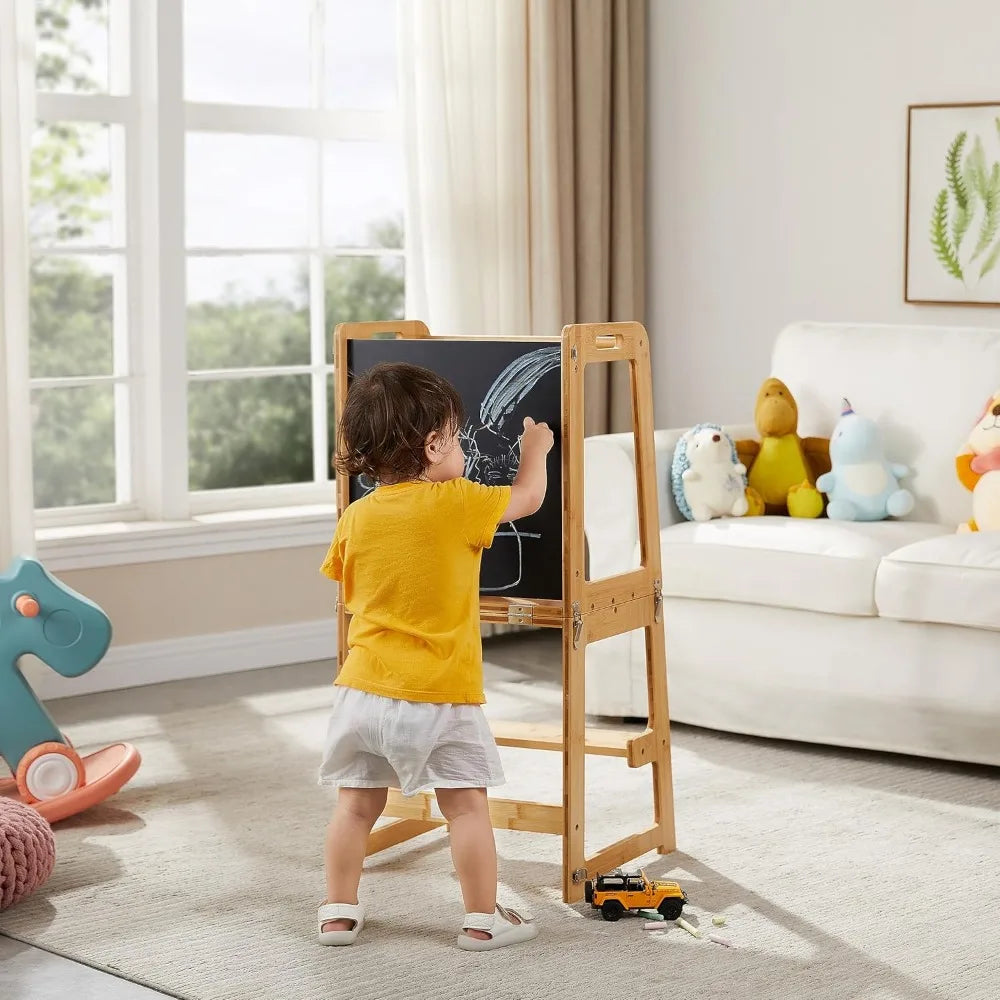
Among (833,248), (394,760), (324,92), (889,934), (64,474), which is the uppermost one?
(324,92)

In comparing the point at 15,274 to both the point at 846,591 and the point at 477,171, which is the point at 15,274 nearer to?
the point at 477,171

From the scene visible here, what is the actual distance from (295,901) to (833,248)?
9.43ft

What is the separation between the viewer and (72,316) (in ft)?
14.1

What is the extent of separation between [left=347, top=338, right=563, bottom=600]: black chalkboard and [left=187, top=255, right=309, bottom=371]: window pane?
1856mm

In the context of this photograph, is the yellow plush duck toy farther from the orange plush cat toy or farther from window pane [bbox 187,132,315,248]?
window pane [bbox 187,132,315,248]

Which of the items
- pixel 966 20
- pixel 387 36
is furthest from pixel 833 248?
pixel 387 36

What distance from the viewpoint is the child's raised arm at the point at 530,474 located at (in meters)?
2.58

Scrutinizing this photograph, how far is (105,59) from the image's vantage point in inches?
Result: 169

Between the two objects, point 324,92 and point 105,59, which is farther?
point 324,92

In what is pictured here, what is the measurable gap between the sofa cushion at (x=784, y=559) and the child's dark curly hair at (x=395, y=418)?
1.27 m

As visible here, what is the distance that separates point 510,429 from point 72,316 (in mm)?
1965

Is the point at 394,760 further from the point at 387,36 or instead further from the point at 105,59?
the point at 387,36

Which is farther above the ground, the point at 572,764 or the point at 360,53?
the point at 360,53

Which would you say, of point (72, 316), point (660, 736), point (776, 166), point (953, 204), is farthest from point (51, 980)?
point (776, 166)
